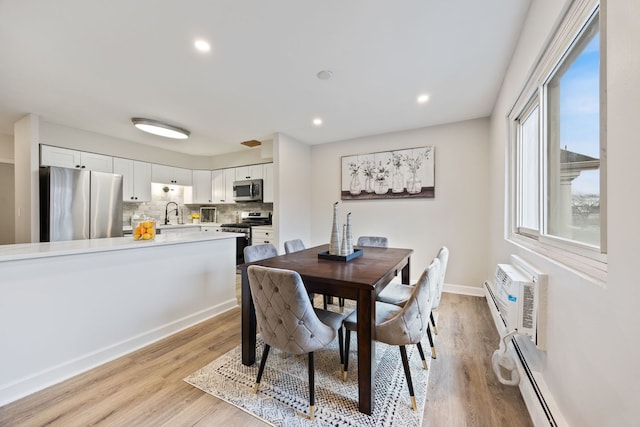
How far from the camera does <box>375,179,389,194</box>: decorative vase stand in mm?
4117

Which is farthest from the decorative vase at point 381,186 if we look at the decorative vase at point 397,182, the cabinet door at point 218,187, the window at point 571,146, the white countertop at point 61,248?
the cabinet door at point 218,187

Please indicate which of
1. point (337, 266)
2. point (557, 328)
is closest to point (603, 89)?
point (557, 328)

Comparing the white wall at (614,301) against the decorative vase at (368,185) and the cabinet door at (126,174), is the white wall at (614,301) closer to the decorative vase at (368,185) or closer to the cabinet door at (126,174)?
the decorative vase at (368,185)

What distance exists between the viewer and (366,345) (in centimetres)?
143

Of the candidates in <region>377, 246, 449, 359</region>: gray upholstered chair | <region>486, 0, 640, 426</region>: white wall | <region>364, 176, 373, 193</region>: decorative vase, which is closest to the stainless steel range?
<region>364, 176, 373, 193</region>: decorative vase

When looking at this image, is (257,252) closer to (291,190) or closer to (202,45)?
(202,45)

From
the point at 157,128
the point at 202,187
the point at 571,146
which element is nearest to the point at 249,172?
the point at 202,187

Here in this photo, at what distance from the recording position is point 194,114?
132 inches

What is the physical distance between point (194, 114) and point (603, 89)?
376 centimetres

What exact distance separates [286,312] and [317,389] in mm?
668

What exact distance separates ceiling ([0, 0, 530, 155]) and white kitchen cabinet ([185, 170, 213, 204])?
2.22 m

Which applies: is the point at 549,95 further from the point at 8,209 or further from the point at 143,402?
the point at 8,209

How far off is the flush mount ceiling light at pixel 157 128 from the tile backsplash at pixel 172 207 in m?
1.83

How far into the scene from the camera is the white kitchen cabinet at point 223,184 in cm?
543
